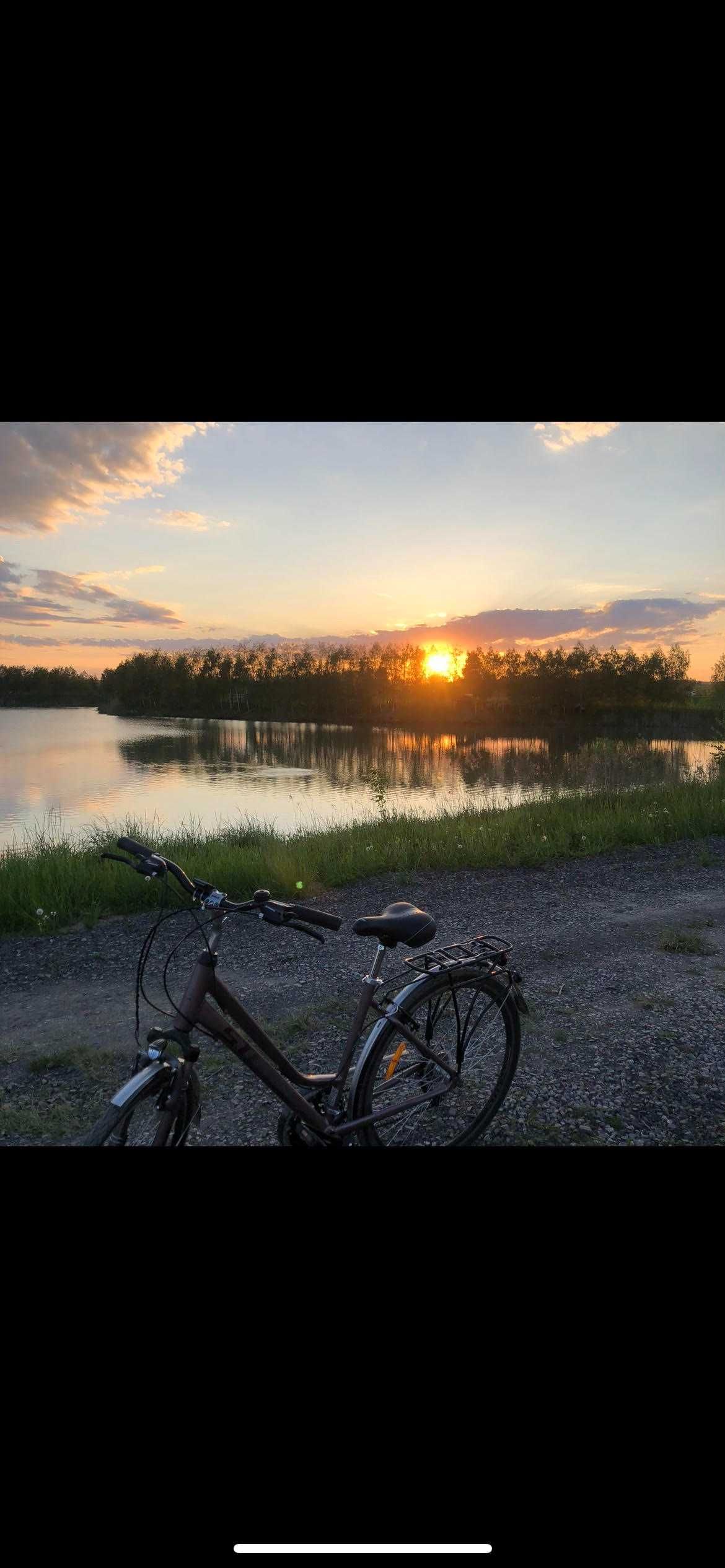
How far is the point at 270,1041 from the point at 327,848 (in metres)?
5.70

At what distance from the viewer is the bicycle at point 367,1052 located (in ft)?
5.90

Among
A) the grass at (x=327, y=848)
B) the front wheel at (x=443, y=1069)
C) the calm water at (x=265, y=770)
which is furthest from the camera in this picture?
the calm water at (x=265, y=770)

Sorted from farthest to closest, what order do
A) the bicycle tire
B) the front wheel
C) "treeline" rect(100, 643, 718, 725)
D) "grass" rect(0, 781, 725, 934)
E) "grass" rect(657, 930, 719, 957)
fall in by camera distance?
"treeline" rect(100, 643, 718, 725)
"grass" rect(0, 781, 725, 934)
"grass" rect(657, 930, 719, 957)
the front wheel
the bicycle tire

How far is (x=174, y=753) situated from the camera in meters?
27.0

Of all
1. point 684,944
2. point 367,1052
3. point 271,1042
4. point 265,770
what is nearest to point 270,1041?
point 271,1042

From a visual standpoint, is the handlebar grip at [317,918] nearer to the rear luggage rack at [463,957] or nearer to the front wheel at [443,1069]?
the rear luggage rack at [463,957]

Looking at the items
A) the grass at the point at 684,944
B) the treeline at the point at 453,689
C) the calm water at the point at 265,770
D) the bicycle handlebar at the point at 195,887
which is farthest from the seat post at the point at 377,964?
the treeline at the point at 453,689

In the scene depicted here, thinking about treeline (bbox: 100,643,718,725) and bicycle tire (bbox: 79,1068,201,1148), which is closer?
bicycle tire (bbox: 79,1068,201,1148)

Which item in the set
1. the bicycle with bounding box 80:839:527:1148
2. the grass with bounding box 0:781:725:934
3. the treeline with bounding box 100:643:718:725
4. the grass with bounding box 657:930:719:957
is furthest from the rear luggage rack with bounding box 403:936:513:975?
the treeline with bounding box 100:643:718:725

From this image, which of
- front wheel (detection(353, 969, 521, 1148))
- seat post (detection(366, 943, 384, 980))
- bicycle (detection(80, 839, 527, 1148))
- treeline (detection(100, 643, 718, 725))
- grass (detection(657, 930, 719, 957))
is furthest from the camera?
treeline (detection(100, 643, 718, 725))

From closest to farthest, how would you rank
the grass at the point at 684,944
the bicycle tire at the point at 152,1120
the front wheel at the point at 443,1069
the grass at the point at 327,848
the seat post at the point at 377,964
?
the bicycle tire at the point at 152,1120 → the seat post at the point at 377,964 → the front wheel at the point at 443,1069 → the grass at the point at 684,944 → the grass at the point at 327,848

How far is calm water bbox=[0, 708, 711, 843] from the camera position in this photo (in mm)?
14562

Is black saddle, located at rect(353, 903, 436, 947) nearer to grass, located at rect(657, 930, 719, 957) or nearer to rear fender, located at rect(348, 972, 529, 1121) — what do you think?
rear fender, located at rect(348, 972, 529, 1121)
